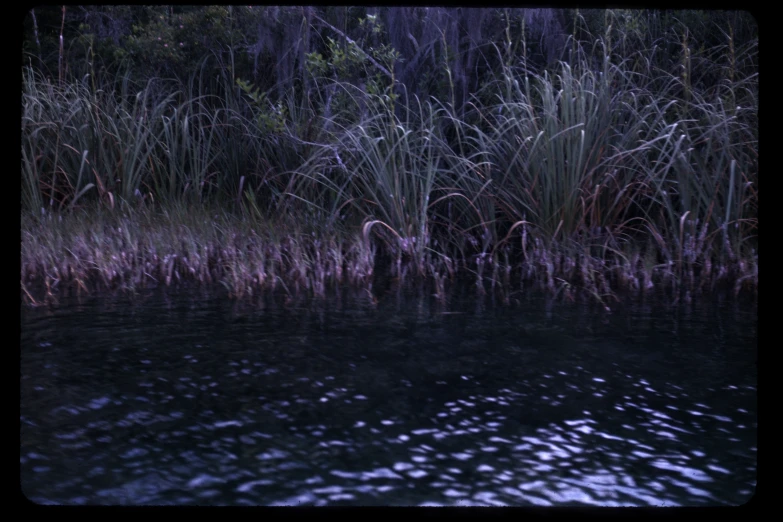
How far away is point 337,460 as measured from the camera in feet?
8.00

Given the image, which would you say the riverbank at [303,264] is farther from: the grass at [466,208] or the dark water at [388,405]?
the dark water at [388,405]

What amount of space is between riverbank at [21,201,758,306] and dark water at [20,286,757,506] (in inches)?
16.7

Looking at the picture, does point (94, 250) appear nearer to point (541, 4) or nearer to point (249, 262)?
point (249, 262)

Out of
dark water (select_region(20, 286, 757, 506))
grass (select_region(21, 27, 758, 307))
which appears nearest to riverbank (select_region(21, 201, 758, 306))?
grass (select_region(21, 27, 758, 307))

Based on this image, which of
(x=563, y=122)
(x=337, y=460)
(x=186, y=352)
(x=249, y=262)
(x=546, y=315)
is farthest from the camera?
A: (x=563, y=122)

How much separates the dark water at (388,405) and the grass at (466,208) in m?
0.61

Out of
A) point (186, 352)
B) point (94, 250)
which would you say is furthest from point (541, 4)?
point (94, 250)

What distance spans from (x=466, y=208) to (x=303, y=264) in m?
1.39

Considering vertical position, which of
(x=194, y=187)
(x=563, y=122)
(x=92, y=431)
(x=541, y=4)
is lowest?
(x=92, y=431)

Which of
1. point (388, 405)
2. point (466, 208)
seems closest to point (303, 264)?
point (466, 208)

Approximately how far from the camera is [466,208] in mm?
5492

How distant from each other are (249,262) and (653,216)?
2955 millimetres

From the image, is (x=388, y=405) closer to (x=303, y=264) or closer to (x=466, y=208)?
(x=303, y=264)

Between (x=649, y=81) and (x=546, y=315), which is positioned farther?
(x=649, y=81)
